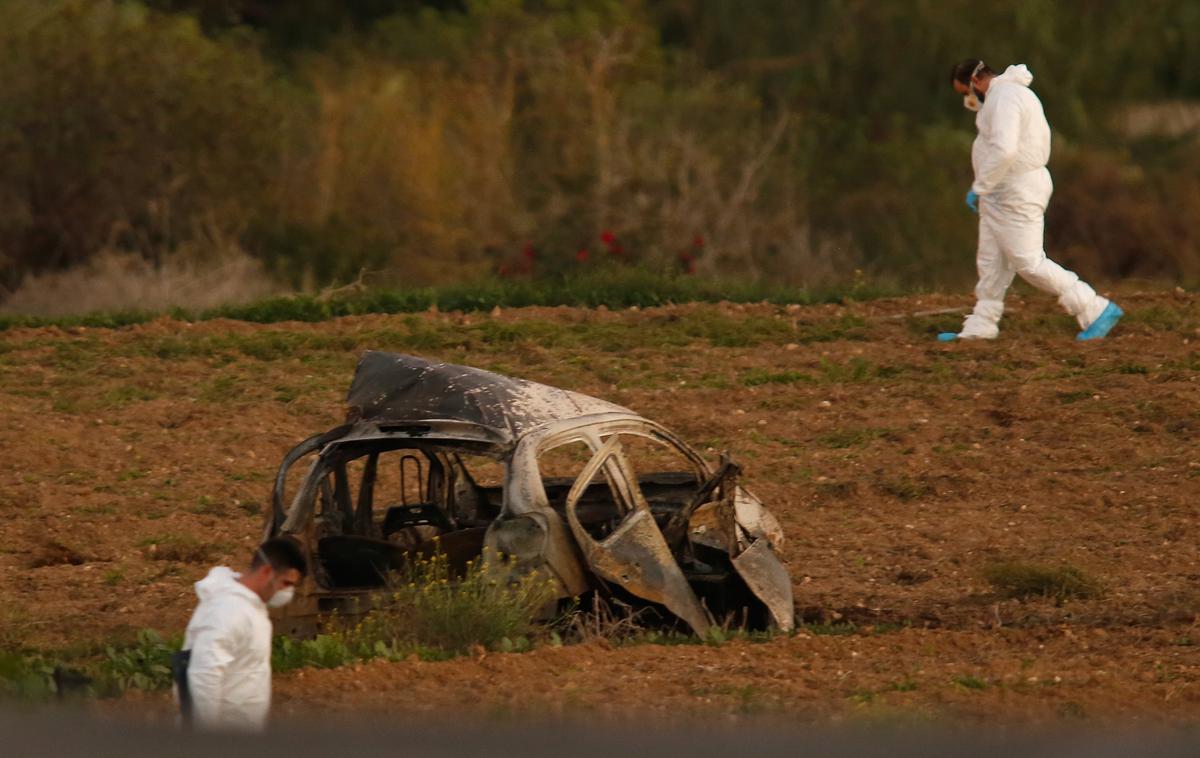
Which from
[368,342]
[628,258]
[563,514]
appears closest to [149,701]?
[563,514]

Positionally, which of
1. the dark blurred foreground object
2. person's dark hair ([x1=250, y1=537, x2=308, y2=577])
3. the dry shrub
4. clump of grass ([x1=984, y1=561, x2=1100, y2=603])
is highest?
the dark blurred foreground object

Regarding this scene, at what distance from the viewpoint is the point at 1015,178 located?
640 inches

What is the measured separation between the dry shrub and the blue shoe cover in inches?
375

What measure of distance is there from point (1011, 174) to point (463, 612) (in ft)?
27.8

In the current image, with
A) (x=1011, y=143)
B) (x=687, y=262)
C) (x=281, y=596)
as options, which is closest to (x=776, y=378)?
(x=1011, y=143)

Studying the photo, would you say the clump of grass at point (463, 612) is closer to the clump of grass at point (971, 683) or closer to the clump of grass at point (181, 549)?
the clump of grass at point (971, 683)

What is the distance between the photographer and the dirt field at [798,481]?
346 inches

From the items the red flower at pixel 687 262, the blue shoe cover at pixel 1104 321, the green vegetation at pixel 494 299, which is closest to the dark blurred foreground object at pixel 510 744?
the blue shoe cover at pixel 1104 321

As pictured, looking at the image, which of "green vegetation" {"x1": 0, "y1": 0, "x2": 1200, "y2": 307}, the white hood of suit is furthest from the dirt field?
"green vegetation" {"x1": 0, "y1": 0, "x2": 1200, "y2": 307}

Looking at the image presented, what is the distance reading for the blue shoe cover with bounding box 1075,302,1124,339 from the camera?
17016 mm

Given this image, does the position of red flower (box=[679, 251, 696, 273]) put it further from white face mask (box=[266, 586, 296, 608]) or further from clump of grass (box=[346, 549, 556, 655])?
white face mask (box=[266, 586, 296, 608])

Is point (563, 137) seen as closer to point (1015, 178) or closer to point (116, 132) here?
point (116, 132)

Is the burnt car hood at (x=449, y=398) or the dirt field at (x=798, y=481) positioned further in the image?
the burnt car hood at (x=449, y=398)

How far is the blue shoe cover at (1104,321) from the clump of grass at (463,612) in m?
8.82
